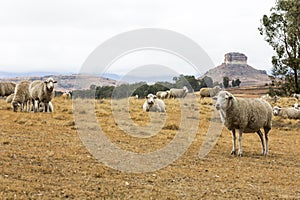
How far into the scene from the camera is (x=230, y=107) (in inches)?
508

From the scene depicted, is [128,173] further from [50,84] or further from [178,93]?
[178,93]

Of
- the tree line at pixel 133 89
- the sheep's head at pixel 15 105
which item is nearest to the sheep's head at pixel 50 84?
the sheep's head at pixel 15 105

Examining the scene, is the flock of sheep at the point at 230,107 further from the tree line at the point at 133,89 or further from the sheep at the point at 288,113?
the tree line at the point at 133,89

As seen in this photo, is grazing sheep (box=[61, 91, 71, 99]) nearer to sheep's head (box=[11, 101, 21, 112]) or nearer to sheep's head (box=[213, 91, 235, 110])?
sheep's head (box=[11, 101, 21, 112])

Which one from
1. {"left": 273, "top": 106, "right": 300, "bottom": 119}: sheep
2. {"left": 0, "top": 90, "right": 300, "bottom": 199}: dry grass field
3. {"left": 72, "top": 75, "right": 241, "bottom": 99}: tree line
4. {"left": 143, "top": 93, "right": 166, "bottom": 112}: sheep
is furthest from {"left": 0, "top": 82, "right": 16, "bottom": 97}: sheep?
{"left": 273, "top": 106, "right": 300, "bottom": 119}: sheep

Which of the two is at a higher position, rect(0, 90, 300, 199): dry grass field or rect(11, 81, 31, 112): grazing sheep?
rect(11, 81, 31, 112): grazing sheep

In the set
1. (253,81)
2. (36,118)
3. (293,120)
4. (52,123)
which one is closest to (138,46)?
(52,123)

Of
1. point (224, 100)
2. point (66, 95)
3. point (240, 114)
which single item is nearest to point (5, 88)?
point (66, 95)

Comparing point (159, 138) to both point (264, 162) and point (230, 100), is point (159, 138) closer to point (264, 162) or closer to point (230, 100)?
point (230, 100)

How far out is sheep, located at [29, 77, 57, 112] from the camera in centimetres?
2000

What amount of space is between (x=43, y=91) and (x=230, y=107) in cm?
1112

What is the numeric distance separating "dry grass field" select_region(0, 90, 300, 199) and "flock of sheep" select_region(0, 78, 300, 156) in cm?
99

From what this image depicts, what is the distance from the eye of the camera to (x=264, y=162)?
11891 millimetres

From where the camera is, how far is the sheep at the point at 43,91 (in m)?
20.0
